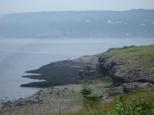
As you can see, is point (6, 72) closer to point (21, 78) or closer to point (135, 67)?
point (21, 78)

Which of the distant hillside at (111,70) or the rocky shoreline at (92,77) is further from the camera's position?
the distant hillside at (111,70)

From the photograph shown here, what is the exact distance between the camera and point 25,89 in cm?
6744

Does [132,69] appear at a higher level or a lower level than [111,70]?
higher

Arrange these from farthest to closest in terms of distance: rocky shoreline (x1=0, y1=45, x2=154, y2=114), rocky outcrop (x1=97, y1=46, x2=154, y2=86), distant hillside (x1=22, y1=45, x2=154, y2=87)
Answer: distant hillside (x1=22, y1=45, x2=154, y2=87) → rocky outcrop (x1=97, y1=46, x2=154, y2=86) → rocky shoreline (x1=0, y1=45, x2=154, y2=114)

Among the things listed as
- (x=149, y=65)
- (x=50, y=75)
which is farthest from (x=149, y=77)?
(x=50, y=75)

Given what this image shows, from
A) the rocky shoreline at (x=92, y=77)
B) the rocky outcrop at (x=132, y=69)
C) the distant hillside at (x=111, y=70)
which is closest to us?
the rocky shoreline at (x=92, y=77)

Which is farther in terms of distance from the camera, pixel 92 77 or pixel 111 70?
pixel 92 77

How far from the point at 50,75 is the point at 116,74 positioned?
82.9ft

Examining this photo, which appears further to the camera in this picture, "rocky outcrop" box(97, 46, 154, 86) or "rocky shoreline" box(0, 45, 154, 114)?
"rocky outcrop" box(97, 46, 154, 86)

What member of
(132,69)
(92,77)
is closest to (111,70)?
(92,77)

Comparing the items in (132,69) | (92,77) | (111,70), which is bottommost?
(92,77)

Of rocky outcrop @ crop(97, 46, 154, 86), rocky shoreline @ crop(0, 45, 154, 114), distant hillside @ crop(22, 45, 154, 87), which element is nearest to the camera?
rocky shoreline @ crop(0, 45, 154, 114)

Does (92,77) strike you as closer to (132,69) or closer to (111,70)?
(111,70)

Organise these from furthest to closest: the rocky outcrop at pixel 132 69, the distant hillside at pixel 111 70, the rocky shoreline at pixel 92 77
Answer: the distant hillside at pixel 111 70 → the rocky outcrop at pixel 132 69 → the rocky shoreline at pixel 92 77
